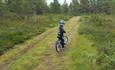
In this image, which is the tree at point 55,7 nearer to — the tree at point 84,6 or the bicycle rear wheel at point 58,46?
the tree at point 84,6

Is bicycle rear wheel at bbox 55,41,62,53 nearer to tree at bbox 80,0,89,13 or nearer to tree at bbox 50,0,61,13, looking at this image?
tree at bbox 50,0,61,13

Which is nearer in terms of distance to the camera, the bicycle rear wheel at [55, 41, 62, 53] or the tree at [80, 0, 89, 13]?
the bicycle rear wheel at [55, 41, 62, 53]

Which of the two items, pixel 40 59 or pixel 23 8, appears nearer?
pixel 40 59

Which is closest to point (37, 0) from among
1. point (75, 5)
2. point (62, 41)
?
point (75, 5)

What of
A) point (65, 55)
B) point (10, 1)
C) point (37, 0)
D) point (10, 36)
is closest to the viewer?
point (65, 55)

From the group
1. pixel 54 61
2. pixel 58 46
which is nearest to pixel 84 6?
pixel 58 46

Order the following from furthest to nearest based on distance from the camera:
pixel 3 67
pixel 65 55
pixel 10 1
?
1. pixel 10 1
2. pixel 65 55
3. pixel 3 67

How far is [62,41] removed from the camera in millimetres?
19141

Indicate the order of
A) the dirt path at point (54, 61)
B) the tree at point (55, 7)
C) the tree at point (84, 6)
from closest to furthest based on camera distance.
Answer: the dirt path at point (54, 61) < the tree at point (55, 7) < the tree at point (84, 6)

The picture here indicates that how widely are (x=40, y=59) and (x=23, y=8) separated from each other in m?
35.5

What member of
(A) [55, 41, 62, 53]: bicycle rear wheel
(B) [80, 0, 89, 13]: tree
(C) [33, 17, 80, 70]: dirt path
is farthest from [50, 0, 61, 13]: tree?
(A) [55, 41, 62, 53]: bicycle rear wheel

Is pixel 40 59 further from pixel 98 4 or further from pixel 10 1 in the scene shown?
pixel 98 4

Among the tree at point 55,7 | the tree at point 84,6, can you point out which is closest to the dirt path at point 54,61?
the tree at point 55,7

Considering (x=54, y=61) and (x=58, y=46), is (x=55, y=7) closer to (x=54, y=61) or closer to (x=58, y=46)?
(x=58, y=46)
